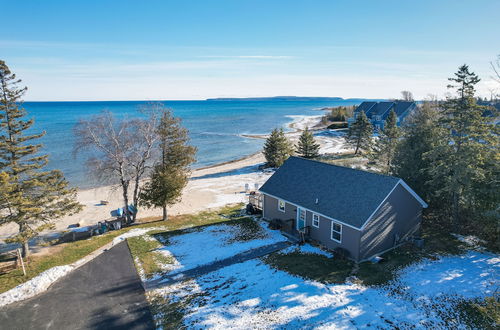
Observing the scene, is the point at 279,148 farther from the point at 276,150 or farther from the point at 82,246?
the point at 82,246

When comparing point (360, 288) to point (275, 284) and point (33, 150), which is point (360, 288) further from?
point (33, 150)

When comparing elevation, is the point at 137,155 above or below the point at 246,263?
above

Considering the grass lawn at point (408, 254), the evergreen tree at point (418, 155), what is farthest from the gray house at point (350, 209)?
the evergreen tree at point (418, 155)

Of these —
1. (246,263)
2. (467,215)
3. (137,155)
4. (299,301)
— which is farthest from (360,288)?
(137,155)

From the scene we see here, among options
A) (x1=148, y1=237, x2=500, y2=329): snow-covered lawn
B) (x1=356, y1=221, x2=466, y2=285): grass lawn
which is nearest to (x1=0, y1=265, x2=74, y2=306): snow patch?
(x1=148, y1=237, x2=500, y2=329): snow-covered lawn

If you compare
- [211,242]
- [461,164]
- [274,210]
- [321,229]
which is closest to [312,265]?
[321,229]

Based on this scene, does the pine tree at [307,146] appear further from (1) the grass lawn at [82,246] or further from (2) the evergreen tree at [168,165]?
(2) the evergreen tree at [168,165]

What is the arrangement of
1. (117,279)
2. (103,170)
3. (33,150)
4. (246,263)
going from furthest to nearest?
(103,170) → (33,150) → (246,263) → (117,279)

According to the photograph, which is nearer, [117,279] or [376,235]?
[117,279]
